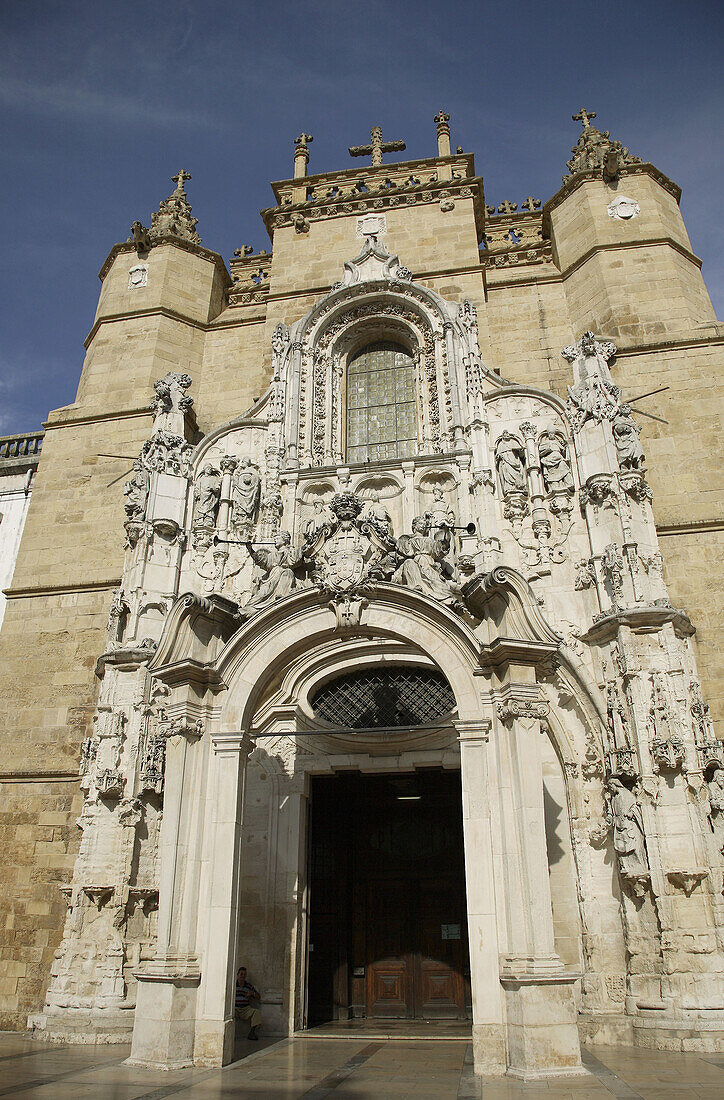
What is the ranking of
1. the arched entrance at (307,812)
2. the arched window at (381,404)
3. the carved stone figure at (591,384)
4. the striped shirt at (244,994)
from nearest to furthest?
the arched entrance at (307,812) → the striped shirt at (244,994) → the carved stone figure at (591,384) → the arched window at (381,404)

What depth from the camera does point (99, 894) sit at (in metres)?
10.6

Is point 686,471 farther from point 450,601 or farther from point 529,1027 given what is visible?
point 529,1027

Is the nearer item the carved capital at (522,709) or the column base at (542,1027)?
the column base at (542,1027)

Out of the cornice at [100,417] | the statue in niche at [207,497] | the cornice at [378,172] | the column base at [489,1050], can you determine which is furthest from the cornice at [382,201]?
the column base at [489,1050]

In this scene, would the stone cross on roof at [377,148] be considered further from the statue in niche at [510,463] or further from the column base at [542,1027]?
→ the column base at [542,1027]

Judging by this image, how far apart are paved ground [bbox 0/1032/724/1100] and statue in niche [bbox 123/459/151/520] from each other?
7.79m

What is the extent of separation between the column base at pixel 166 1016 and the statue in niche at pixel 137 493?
7.50m

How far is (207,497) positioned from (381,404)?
13.4 ft

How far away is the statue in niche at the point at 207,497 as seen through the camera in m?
13.7

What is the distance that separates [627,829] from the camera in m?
9.86

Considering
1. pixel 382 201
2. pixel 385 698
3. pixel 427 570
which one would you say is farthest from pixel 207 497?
pixel 382 201

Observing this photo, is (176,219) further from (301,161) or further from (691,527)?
(691,527)

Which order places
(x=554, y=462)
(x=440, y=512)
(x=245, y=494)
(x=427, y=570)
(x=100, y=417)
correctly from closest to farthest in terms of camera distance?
(x=427, y=570), (x=440, y=512), (x=554, y=462), (x=245, y=494), (x=100, y=417)

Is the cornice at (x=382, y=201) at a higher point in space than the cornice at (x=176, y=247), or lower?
higher
